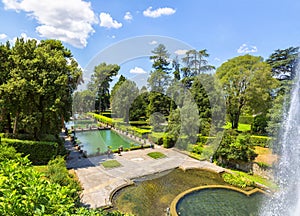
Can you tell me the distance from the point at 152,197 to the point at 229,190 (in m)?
4.40

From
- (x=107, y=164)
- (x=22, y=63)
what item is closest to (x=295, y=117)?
(x=107, y=164)

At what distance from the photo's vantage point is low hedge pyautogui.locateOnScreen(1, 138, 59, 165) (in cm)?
1301

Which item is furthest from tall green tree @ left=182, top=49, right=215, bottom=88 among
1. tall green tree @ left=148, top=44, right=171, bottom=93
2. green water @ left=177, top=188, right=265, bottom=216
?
green water @ left=177, top=188, right=265, bottom=216

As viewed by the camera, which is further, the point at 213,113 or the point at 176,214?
the point at 213,113

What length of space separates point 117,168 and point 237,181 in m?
7.76

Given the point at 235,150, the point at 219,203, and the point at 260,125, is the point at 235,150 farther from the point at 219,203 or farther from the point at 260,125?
the point at 260,125

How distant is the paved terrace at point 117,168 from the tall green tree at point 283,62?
20.0 metres

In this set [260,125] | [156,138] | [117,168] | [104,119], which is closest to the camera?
[117,168]

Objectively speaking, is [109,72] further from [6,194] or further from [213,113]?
[6,194]

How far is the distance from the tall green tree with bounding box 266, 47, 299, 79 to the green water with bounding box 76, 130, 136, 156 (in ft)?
73.5

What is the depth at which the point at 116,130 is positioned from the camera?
92.4 feet

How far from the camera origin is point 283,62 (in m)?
26.7

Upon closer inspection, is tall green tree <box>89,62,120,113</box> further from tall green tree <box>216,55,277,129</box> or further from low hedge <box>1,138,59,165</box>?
low hedge <box>1,138,59,165</box>

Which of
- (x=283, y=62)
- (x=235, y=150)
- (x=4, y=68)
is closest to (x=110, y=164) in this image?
(x=235, y=150)
